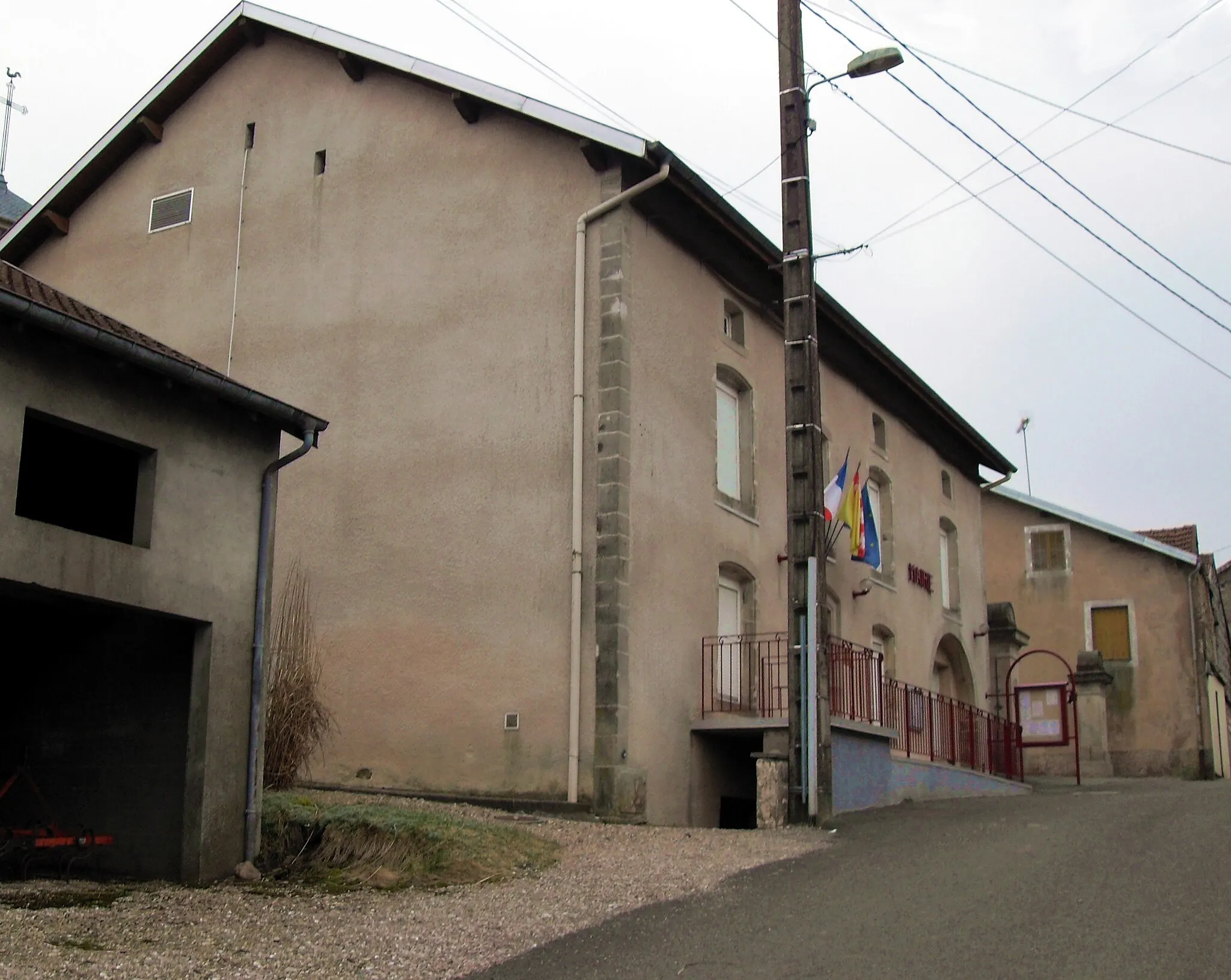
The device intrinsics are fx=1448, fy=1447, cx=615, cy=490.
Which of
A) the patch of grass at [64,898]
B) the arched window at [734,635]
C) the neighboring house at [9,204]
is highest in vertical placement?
the neighboring house at [9,204]

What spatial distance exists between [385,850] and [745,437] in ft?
28.0

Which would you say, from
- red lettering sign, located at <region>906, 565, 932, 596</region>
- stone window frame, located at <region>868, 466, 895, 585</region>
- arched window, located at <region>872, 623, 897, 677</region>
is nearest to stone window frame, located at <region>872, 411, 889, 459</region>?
stone window frame, located at <region>868, 466, 895, 585</region>

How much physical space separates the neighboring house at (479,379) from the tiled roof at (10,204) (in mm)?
9986

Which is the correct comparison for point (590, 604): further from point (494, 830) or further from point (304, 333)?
point (304, 333)

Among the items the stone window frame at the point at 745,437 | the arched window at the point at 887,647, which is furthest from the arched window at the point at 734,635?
the arched window at the point at 887,647

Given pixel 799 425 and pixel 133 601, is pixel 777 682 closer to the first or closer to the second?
pixel 799 425

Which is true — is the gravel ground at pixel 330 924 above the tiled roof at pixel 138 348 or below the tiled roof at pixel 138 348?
below

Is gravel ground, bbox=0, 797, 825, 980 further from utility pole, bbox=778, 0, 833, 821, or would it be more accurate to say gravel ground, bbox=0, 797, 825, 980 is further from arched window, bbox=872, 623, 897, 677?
arched window, bbox=872, 623, 897, 677

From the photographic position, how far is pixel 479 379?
15211 millimetres

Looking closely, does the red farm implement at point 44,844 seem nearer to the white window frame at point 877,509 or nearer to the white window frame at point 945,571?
the white window frame at point 877,509

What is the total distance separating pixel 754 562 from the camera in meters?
16.9

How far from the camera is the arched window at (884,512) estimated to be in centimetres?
2200

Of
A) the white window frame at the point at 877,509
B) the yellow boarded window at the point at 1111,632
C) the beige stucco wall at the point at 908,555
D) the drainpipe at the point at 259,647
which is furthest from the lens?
the yellow boarded window at the point at 1111,632

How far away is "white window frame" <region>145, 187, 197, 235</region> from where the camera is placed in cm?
1809
